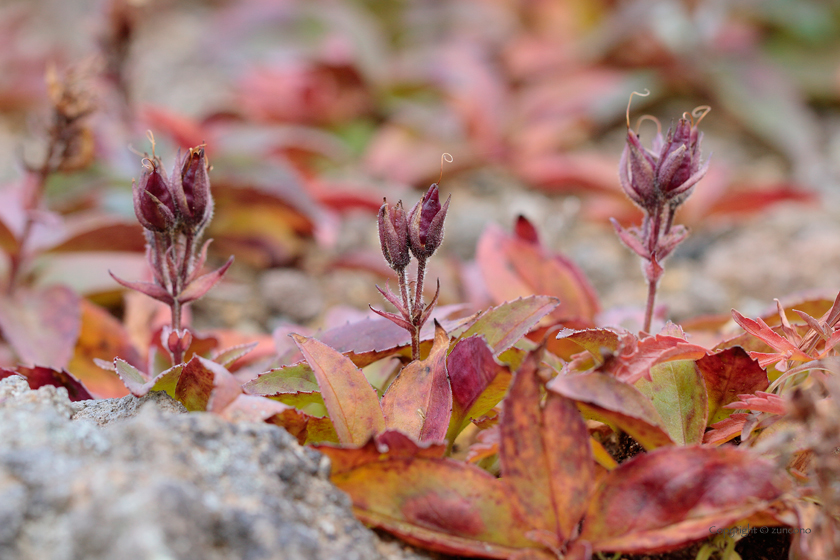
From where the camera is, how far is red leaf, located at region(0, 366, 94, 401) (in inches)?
41.6

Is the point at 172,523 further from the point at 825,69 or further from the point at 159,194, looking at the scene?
the point at 825,69

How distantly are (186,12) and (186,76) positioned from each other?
1.10 metres

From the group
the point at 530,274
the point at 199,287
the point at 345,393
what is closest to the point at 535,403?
the point at 345,393

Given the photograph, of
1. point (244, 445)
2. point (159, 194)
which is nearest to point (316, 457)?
point (244, 445)

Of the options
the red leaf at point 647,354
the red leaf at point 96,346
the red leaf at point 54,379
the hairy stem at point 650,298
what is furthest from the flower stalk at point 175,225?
the hairy stem at point 650,298

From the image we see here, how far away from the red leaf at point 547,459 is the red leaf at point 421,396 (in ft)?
0.49

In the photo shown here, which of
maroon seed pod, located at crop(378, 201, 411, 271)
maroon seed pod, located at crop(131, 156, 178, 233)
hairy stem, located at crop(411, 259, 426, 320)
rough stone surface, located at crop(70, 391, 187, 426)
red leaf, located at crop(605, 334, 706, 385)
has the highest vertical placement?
maroon seed pod, located at crop(131, 156, 178, 233)

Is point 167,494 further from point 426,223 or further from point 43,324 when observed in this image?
point 43,324

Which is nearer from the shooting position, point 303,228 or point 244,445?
point 244,445

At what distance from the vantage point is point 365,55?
10.4ft

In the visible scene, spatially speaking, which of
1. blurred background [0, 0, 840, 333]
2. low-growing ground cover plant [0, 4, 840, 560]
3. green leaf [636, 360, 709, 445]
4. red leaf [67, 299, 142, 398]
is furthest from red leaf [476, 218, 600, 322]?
red leaf [67, 299, 142, 398]

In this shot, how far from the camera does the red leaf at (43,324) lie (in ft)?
4.39

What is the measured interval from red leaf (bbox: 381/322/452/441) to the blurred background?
0.52 meters

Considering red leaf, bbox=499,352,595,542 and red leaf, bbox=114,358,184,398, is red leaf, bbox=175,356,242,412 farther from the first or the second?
red leaf, bbox=499,352,595,542
